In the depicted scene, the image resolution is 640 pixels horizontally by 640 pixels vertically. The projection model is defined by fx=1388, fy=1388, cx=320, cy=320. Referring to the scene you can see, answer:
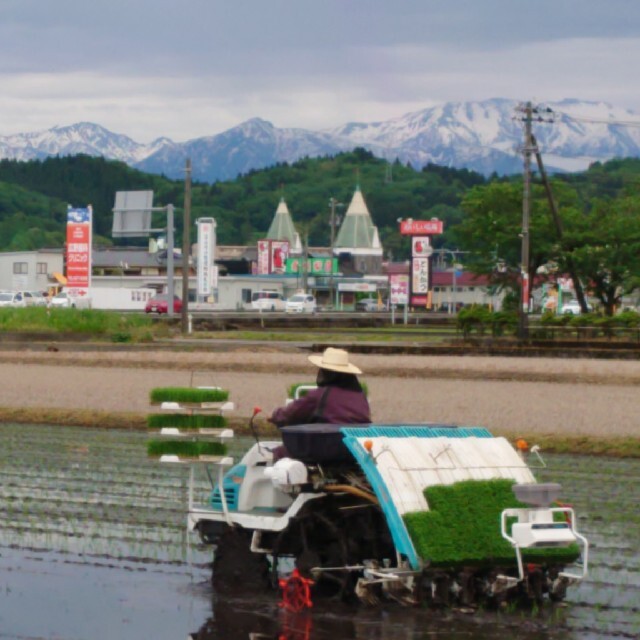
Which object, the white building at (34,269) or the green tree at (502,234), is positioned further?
the white building at (34,269)

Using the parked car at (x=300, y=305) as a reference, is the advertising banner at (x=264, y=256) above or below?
above

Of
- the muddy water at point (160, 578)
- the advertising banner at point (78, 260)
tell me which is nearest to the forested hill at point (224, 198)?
the advertising banner at point (78, 260)

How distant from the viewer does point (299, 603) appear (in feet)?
26.7

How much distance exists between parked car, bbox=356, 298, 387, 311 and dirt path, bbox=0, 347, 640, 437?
54.3 m

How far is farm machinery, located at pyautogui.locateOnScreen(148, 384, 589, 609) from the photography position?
7660 mm

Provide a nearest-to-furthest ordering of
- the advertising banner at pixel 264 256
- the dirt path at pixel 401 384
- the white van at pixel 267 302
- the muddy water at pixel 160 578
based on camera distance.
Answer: the muddy water at pixel 160 578 < the dirt path at pixel 401 384 < the white van at pixel 267 302 < the advertising banner at pixel 264 256

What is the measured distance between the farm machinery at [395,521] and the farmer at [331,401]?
0.71 feet

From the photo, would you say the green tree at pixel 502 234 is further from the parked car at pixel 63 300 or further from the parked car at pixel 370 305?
the parked car at pixel 370 305

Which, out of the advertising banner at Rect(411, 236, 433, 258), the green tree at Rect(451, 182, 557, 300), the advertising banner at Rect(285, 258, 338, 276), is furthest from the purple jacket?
the advertising banner at Rect(285, 258, 338, 276)

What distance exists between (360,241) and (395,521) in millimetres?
121817

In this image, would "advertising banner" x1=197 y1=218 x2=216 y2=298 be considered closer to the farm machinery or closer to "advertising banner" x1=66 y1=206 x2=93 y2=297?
"advertising banner" x1=66 y1=206 x2=93 y2=297

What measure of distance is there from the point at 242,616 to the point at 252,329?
145ft

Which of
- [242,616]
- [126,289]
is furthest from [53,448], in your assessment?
[126,289]

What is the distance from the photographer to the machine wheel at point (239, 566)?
8922mm
